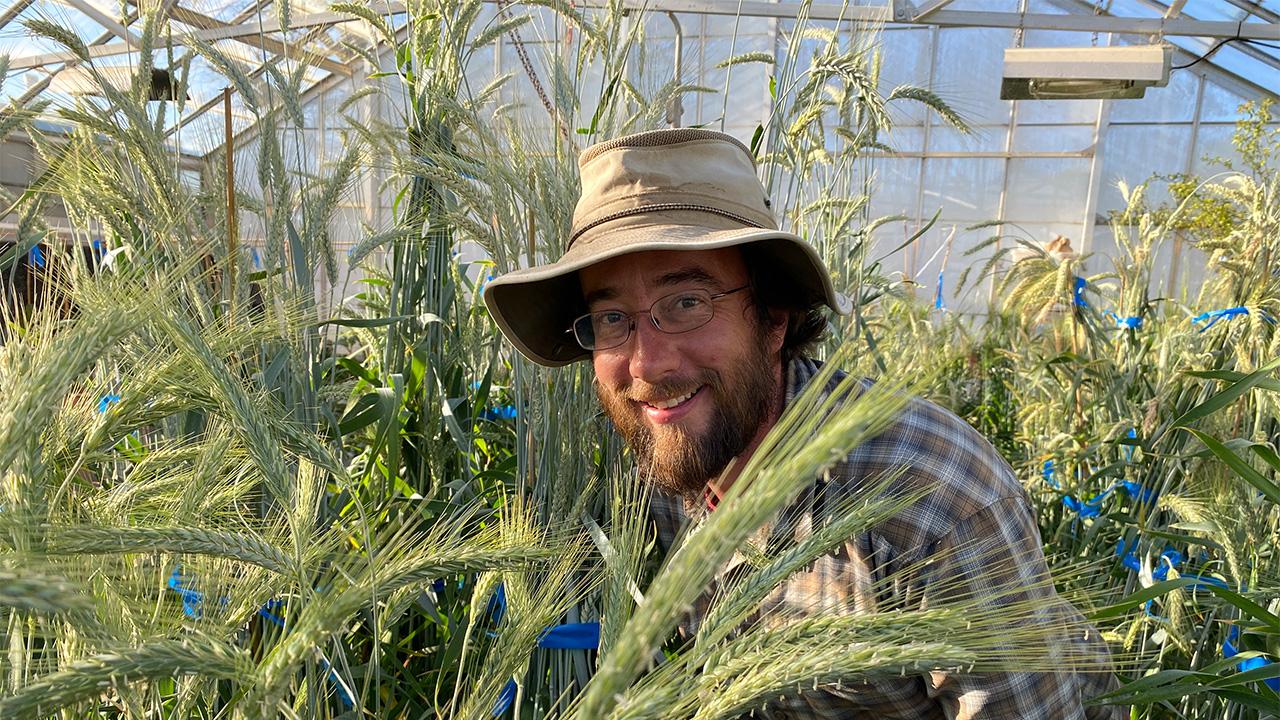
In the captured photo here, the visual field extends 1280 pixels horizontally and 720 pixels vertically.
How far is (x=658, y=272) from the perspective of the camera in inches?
44.2

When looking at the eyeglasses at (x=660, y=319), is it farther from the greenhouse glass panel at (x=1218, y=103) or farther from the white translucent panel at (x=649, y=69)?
the greenhouse glass panel at (x=1218, y=103)

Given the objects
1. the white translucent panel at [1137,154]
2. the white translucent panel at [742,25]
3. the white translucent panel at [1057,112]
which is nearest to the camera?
the white translucent panel at [742,25]

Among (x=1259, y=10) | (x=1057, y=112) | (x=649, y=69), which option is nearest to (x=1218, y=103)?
(x=1057, y=112)

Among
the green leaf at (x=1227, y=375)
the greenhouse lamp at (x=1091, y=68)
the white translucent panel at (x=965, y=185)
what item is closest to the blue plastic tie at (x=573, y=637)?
the green leaf at (x=1227, y=375)

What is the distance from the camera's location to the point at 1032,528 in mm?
1086

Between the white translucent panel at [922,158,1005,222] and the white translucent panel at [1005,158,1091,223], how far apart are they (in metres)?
0.16

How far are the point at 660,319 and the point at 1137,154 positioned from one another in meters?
9.65

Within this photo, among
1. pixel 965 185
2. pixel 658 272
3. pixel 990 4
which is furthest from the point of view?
pixel 965 185

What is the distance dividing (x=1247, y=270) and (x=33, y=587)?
→ 180 centimetres

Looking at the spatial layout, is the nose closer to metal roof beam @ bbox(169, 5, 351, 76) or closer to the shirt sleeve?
the shirt sleeve

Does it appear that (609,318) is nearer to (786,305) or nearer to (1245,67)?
(786,305)

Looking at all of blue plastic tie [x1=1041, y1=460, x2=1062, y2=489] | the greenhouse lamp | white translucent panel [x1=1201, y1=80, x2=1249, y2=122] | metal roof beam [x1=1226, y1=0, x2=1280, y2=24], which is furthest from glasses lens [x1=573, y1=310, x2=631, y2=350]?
white translucent panel [x1=1201, y1=80, x2=1249, y2=122]

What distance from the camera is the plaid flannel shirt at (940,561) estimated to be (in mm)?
964

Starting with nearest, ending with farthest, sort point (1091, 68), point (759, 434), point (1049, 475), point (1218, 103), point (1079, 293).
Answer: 1. point (759, 434)
2. point (1049, 475)
3. point (1079, 293)
4. point (1091, 68)
5. point (1218, 103)
